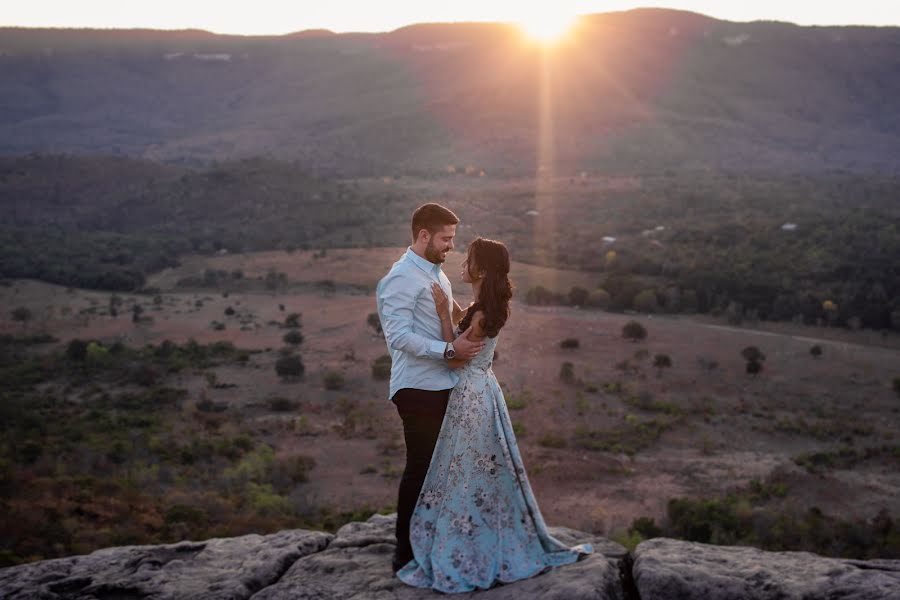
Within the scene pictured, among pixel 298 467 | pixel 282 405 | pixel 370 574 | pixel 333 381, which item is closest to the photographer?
pixel 370 574

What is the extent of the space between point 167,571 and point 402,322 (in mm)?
1977

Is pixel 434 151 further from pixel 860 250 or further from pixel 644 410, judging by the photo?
pixel 644 410

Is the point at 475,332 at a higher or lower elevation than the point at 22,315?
higher

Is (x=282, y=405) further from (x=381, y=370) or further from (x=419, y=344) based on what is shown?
(x=419, y=344)

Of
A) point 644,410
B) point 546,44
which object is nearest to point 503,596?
point 644,410

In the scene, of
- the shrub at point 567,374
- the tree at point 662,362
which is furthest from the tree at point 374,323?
the tree at point 662,362

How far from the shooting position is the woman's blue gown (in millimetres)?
3729

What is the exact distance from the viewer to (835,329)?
2122cm

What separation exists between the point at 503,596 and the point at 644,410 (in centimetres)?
1149

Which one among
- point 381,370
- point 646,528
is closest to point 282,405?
point 381,370

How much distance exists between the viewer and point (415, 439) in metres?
3.76

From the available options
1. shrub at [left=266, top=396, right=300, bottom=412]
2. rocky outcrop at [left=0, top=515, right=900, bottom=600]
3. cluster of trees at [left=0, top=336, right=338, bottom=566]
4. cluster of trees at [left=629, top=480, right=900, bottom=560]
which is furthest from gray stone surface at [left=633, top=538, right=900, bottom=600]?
shrub at [left=266, top=396, right=300, bottom=412]

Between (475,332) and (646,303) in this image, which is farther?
(646,303)

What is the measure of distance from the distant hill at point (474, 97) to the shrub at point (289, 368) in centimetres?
4527
